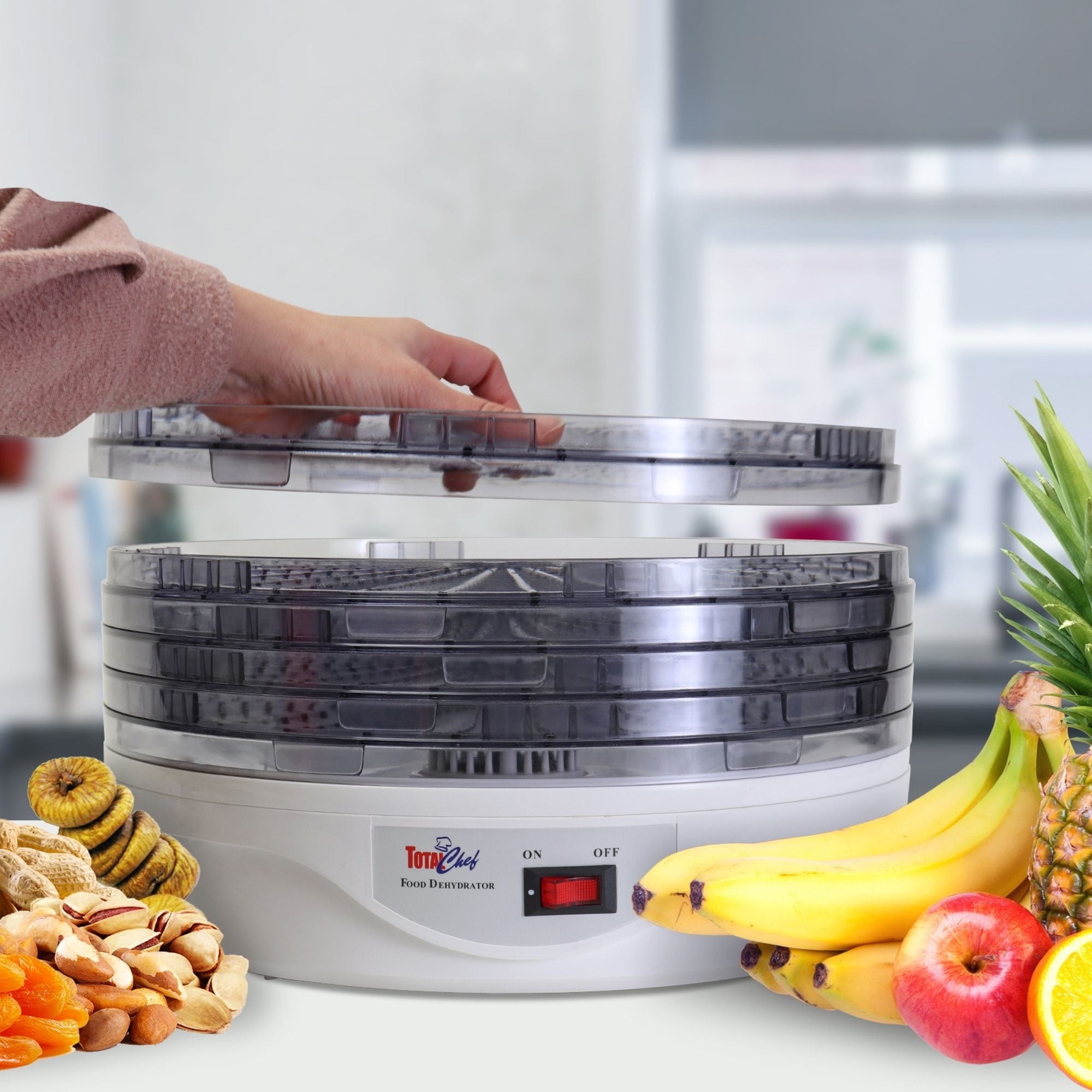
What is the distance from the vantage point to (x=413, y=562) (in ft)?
3.19

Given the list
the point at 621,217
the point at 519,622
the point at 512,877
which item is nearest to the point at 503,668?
the point at 519,622

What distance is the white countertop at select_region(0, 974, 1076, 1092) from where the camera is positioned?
65 cm

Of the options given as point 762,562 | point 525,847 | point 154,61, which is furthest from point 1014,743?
point 154,61

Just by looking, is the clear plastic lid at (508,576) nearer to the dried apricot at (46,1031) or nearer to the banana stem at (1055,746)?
the banana stem at (1055,746)

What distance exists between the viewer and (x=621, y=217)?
2.65 m

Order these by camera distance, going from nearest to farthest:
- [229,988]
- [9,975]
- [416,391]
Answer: [9,975], [229,988], [416,391]

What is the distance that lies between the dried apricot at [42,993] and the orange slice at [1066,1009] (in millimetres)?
503

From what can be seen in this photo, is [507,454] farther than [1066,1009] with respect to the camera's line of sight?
Yes

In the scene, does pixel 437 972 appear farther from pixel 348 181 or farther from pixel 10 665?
pixel 348 181

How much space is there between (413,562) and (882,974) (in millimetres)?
473

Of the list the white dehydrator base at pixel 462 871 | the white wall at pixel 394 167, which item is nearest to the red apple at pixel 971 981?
the white dehydrator base at pixel 462 871

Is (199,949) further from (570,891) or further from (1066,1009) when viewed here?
(1066,1009)

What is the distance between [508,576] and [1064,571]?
0.37 metres

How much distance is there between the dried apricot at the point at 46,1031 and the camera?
24.6 inches
